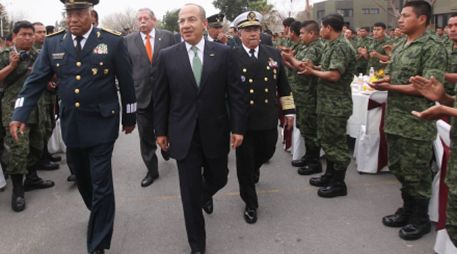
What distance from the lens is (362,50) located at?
9.80 meters

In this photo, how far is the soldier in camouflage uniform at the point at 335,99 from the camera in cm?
441

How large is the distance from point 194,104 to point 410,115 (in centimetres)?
186

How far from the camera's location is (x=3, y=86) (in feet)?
15.8

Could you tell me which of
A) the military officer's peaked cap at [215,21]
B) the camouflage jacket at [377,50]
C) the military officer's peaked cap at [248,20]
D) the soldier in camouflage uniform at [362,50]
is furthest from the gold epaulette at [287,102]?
the camouflage jacket at [377,50]

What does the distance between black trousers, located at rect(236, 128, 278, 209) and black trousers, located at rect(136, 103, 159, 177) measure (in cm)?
170

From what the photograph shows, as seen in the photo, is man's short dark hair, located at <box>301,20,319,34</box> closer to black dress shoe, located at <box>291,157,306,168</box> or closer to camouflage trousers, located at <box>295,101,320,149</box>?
camouflage trousers, located at <box>295,101,320,149</box>

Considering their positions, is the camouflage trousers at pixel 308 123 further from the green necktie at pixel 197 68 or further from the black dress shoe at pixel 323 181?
the green necktie at pixel 197 68

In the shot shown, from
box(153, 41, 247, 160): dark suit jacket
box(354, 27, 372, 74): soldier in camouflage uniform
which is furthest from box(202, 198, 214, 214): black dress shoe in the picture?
box(354, 27, 372, 74): soldier in camouflage uniform

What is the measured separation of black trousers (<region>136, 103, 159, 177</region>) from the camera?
205 inches

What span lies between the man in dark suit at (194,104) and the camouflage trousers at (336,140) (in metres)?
1.57

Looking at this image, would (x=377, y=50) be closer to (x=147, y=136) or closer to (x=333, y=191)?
(x=333, y=191)

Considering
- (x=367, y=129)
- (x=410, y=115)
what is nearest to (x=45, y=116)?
(x=367, y=129)

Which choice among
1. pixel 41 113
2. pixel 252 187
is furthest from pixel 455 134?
pixel 41 113

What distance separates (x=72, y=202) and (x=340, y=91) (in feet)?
10.7
